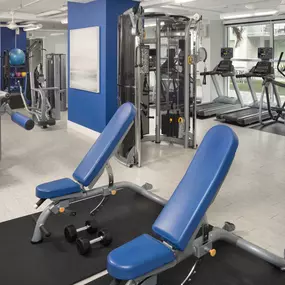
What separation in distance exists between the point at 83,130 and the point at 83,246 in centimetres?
435

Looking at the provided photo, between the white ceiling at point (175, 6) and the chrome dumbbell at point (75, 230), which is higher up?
the white ceiling at point (175, 6)

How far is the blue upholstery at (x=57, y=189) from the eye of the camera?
2750 mm

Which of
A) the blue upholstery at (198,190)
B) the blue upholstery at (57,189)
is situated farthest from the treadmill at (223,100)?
the blue upholstery at (198,190)

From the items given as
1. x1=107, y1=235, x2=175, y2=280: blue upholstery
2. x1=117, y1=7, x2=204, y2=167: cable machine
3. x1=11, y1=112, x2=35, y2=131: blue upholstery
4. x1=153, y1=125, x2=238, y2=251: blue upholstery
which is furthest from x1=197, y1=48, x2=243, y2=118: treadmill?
x1=107, y1=235, x2=175, y2=280: blue upholstery

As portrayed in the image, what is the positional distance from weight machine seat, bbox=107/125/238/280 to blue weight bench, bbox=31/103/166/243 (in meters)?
0.87

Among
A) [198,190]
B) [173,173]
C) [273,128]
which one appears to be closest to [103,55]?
[173,173]

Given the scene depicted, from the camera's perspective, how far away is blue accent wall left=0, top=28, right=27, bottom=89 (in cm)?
1082

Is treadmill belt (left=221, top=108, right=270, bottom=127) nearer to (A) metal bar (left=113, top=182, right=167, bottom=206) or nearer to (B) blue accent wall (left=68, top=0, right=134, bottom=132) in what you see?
(B) blue accent wall (left=68, top=0, right=134, bottom=132)

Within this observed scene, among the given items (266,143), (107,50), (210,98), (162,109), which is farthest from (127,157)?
(210,98)

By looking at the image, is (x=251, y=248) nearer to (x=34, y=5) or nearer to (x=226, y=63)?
(x=226, y=63)

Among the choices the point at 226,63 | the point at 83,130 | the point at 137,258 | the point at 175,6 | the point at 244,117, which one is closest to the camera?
the point at 137,258

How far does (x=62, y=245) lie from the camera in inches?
108

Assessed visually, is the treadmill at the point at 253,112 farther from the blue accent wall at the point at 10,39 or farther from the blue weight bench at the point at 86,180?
the blue accent wall at the point at 10,39

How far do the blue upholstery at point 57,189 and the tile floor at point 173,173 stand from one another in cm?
67
